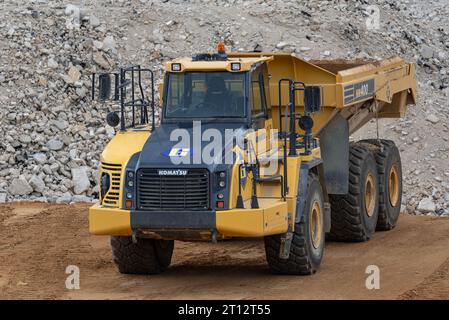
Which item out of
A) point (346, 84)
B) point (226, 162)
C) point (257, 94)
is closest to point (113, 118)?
point (257, 94)

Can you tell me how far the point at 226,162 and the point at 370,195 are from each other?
5.24 m

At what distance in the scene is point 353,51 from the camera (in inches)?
1100

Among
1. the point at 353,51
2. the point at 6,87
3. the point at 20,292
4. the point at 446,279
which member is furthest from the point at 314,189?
the point at 353,51

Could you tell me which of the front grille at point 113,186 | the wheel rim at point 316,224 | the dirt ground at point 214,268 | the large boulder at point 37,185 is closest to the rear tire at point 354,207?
the dirt ground at point 214,268

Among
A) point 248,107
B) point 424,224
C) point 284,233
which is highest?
point 248,107

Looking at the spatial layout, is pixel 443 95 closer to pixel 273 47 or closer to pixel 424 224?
pixel 273 47

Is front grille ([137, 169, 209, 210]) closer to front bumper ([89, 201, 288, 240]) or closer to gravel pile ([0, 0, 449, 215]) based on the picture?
front bumper ([89, 201, 288, 240])

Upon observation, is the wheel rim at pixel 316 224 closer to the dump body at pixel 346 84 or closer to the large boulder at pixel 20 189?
the dump body at pixel 346 84

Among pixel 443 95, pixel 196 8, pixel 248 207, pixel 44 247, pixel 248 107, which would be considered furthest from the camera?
pixel 196 8

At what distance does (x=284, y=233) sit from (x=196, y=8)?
628 inches

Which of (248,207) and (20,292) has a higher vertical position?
(248,207)

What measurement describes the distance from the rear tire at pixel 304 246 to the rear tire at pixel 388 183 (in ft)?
12.5

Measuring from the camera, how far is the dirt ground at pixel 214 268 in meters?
13.4

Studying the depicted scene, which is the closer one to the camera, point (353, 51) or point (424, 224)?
point (424, 224)
